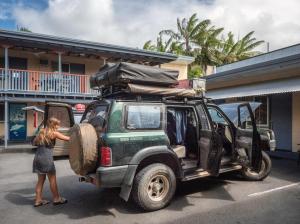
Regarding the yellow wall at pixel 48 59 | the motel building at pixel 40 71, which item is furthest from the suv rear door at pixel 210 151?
the yellow wall at pixel 48 59

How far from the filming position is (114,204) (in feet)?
17.4

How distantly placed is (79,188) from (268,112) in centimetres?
900

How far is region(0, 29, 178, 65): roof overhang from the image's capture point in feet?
45.8

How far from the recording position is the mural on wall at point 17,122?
15945mm

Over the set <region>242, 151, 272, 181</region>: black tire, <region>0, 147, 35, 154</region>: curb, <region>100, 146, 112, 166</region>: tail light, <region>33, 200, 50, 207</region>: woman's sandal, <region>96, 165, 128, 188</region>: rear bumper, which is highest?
<region>100, 146, 112, 166</region>: tail light

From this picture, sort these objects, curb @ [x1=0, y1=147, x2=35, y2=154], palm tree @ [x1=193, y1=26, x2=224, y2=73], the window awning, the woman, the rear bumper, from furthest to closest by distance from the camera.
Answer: palm tree @ [x1=193, y1=26, x2=224, y2=73] < curb @ [x1=0, y1=147, x2=35, y2=154] < the window awning < the woman < the rear bumper

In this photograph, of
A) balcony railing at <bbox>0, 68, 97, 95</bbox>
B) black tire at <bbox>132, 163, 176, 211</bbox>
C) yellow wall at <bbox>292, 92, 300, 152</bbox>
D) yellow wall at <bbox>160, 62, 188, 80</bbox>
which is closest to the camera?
black tire at <bbox>132, 163, 176, 211</bbox>

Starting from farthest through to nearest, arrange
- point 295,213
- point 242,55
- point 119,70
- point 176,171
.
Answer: point 242,55, point 176,171, point 119,70, point 295,213

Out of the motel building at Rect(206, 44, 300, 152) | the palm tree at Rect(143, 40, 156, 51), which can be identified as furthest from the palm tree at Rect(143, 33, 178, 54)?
the motel building at Rect(206, 44, 300, 152)

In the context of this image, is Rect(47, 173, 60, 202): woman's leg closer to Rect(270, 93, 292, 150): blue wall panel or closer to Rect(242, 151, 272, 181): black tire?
Rect(242, 151, 272, 181): black tire

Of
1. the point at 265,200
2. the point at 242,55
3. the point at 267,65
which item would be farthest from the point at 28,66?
the point at 242,55

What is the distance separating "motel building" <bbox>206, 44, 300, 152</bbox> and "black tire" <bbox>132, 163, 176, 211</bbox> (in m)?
5.86

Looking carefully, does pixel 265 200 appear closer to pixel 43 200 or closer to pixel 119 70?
pixel 119 70

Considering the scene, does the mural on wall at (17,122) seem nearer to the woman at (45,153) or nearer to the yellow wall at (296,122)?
the woman at (45,153)
